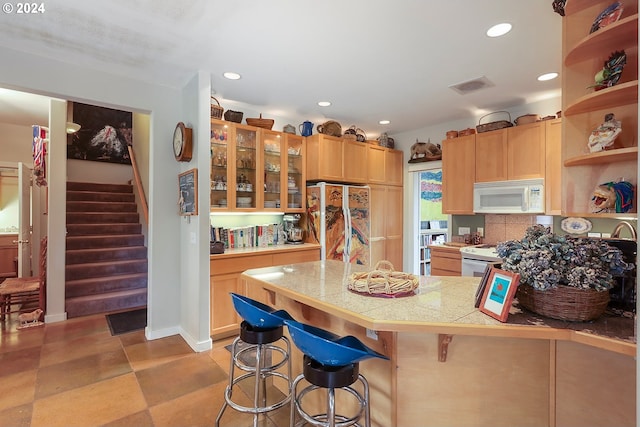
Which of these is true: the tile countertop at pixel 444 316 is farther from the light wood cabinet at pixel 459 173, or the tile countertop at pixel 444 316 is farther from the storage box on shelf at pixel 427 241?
the storage box on shelf at pixel 427 241

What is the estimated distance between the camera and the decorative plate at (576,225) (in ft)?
10.8

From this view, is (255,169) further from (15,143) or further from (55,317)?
(15,143)

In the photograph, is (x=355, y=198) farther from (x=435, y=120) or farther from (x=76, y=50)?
(x=76, y=50)

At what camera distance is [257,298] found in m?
2.54

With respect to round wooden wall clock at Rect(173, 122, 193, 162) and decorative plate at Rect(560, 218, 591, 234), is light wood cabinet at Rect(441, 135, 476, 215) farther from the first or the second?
round wooden wall clock at Rect(173, 122, 193, 162)

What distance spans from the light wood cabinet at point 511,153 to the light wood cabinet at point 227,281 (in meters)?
2.78

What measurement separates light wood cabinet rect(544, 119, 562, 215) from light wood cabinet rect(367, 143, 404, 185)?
6.91ft

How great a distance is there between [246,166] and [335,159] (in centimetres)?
124

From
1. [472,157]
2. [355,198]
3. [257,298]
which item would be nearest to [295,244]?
[355,198]

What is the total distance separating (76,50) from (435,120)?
4151 millimetres

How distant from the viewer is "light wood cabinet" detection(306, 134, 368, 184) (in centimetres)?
423

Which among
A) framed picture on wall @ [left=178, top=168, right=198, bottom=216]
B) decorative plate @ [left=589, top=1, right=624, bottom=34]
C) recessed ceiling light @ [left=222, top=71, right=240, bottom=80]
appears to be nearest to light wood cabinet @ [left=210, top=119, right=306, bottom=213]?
framed picture on wall @ [left=178, top=168, right=198, bottom=216]

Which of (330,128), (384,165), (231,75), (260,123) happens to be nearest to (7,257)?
(260,123)

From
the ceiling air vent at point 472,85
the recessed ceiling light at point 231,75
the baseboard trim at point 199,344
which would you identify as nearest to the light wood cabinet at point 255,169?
the recessed ceiling light at point 231,75
